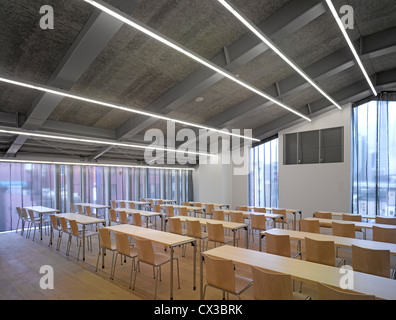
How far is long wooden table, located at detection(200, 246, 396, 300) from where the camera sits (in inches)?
88.8

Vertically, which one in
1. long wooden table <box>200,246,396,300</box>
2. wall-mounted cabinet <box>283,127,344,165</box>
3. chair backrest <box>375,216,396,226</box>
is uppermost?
wall-mounted cabinet <box>283,127,344,165</box>

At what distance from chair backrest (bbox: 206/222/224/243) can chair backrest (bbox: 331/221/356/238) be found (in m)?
2.53

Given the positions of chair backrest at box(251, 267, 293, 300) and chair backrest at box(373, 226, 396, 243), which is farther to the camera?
chair backrest at box(373, 226, 396, 243)

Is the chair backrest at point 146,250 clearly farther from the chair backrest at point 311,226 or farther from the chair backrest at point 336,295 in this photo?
the chair backrest at point 311,226

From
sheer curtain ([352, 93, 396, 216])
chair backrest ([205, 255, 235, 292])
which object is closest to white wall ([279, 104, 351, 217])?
sheer curtain ([352, 93, 396, 216])

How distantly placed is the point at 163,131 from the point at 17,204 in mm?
6378

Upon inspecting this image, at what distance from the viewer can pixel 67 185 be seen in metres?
10.5

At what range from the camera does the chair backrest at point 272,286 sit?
2352 millimetres

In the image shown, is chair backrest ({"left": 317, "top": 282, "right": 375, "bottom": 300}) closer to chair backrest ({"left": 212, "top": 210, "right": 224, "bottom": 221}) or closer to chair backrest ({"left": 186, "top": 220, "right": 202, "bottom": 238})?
chair backrest ({"left": 186, "top": 220, "right": 202, "bottom": 238})

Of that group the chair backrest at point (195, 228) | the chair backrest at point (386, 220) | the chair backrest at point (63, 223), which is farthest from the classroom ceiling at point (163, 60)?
the chair backrest at point (386, 220)

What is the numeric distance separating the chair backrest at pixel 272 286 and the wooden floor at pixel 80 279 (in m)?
1.34

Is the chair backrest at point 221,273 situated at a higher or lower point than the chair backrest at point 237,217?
higher

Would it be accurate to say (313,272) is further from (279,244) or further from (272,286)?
(279,244)
